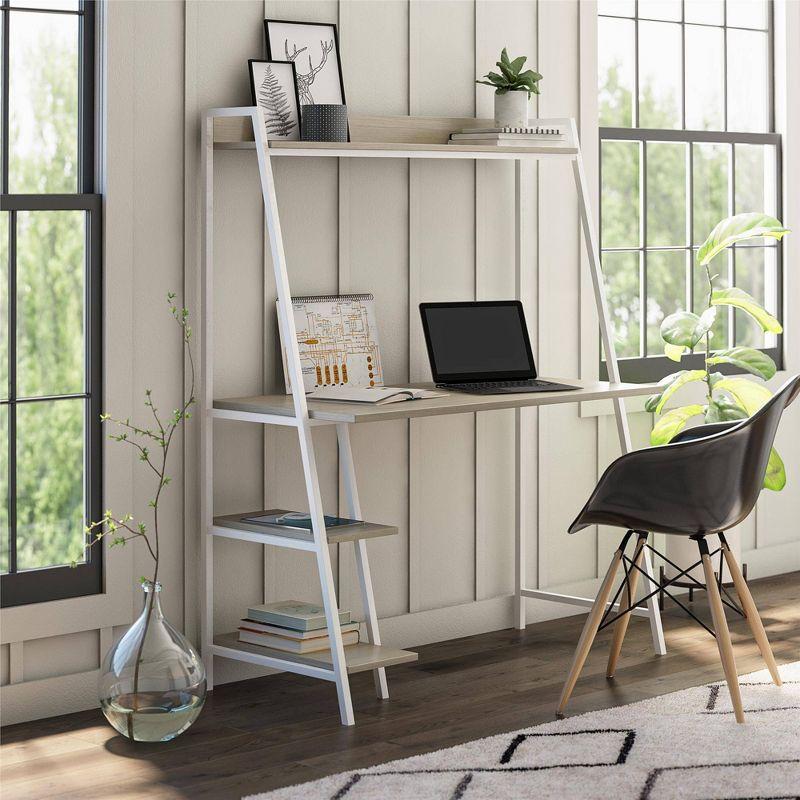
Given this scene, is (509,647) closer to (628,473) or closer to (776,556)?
(628,473)

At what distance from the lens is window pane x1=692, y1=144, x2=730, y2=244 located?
5.47 metres

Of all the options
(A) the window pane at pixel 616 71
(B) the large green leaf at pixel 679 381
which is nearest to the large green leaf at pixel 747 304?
(B) the large green leaf at pixel 679 381

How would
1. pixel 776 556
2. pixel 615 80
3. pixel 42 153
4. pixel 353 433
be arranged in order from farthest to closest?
pixel 776 556 → pixel 615 80 → pixel 353 433 → pixel 42 153

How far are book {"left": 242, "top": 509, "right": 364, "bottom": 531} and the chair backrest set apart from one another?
3.18 feet

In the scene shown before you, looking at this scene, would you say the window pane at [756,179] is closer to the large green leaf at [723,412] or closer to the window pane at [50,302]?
the large green leaf at [723,412]

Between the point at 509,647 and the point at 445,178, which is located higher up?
the point at 445,178

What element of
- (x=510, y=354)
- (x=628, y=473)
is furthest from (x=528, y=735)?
(x=510, y=354)

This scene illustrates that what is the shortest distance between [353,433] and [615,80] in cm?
175

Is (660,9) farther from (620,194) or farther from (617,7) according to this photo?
(620,194)

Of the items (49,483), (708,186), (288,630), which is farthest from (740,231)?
(49,483)

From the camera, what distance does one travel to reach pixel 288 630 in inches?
152

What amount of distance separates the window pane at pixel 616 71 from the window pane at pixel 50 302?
2150 mm

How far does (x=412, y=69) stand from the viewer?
4.47 meters

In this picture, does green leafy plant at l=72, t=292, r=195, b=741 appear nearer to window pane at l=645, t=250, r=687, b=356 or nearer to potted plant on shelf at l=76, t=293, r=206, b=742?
potted plant on shelf at l=76, t=293, r=206, b=742
